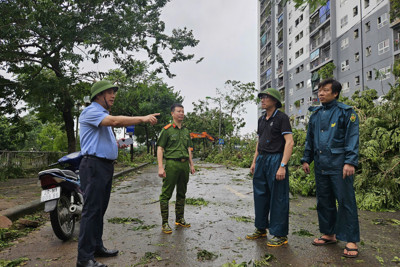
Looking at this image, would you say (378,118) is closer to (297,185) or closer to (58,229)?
(297,185)

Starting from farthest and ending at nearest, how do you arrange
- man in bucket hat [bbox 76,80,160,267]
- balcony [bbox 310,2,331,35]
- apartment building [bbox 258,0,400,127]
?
1. balcony [bbox 310,2,331,35]
2. apartment building [bbox 258,0,400,127]
3. man in bucket hat [bbox 76,80,160,267]

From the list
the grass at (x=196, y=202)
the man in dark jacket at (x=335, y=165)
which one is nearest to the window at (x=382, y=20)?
the grass at (x=196, y=202)

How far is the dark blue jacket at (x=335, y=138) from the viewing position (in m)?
3.84

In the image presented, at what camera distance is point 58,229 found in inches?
167

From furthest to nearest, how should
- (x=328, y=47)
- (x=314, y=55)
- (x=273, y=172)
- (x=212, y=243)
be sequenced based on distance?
(x=314, y=55) < (x=328, y=47) < (x=273, y=172) < (x=212, y=243)

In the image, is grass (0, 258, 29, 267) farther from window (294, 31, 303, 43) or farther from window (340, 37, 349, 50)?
window (294, 31, 303, 43)

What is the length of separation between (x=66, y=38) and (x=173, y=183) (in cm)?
878

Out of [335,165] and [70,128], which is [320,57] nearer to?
[70,128]

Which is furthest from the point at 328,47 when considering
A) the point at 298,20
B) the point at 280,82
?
the point at 280,82

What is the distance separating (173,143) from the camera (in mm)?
5172

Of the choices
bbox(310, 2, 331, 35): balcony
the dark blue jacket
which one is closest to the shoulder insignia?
the dark blue jacket

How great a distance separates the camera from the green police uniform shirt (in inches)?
200

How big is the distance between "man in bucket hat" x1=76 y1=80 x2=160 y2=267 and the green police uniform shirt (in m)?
1.55

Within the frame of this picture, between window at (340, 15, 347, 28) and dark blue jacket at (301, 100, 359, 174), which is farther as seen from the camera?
window at (340, 15, 347, 28)
